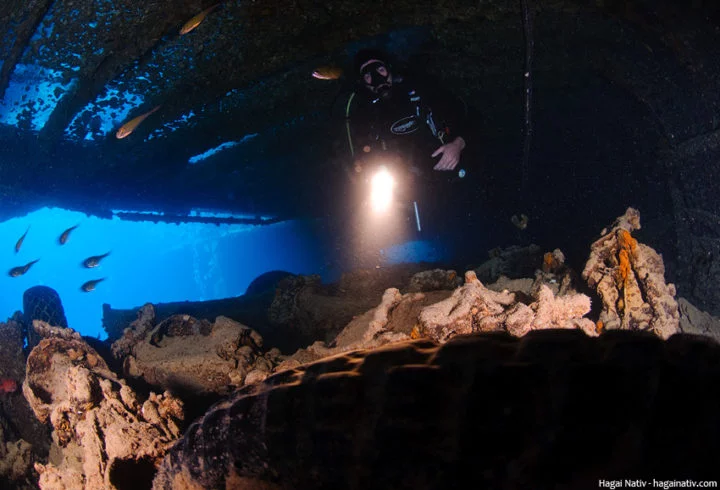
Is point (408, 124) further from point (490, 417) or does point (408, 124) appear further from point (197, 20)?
point (490, 417)

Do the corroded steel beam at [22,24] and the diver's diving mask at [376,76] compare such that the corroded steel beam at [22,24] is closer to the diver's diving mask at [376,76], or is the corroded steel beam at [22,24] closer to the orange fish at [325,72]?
the orange fish at [325,72]

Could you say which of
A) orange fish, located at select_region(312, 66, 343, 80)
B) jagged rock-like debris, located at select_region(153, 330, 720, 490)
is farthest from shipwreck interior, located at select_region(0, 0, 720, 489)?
orange fish, located at select_region(312, 66, 343, 80)

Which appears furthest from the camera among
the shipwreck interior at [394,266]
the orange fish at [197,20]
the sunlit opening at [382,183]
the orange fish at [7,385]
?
Result: the sunlit opening at [382,183]

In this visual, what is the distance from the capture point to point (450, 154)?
19.0 ft

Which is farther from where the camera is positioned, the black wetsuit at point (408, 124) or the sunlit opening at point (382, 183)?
the sunlit opening at point (382, 183)

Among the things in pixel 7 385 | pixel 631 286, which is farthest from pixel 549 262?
pixel 7 385

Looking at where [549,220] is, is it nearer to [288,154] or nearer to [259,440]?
[288,154]

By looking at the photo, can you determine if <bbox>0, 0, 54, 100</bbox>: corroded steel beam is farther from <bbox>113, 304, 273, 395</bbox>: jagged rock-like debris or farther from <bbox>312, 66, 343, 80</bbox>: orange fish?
<bbox>113, 304, 273, 395</bbox>: jagged rock-like debris

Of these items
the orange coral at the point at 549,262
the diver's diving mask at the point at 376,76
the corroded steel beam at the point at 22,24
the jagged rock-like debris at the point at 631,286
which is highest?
the diver's diving mask at the point at 376,76

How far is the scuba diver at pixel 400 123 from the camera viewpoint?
5.52m

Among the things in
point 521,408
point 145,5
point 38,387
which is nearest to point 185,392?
point 38,387

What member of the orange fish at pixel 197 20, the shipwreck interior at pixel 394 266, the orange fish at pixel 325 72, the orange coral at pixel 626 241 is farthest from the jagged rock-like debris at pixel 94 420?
the orange coral at pixel 626 241

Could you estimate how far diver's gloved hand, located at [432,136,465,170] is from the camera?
5.73 metres

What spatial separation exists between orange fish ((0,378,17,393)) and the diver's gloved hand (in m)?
7.27
